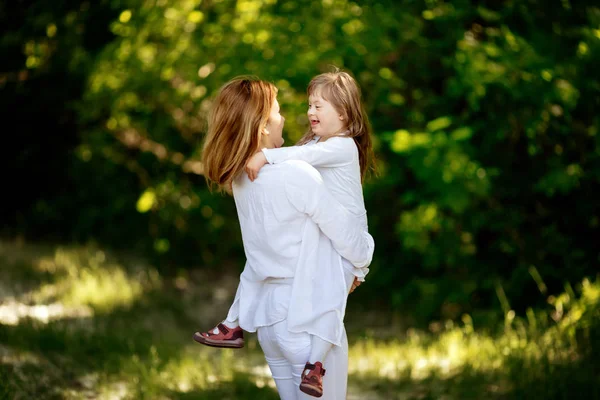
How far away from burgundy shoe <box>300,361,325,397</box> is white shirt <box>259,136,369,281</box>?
440 millimetres

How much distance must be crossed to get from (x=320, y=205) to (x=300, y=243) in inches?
6.9

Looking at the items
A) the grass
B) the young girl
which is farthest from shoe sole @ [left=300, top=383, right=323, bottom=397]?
the grass

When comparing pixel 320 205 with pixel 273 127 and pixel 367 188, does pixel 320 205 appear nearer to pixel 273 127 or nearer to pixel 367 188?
pixel 273 127

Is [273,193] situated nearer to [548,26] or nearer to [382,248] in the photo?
[548,26]

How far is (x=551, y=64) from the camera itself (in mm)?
5566

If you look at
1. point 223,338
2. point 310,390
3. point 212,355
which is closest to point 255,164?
point 223,338

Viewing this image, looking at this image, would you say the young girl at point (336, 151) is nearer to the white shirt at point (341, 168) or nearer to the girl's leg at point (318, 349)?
the white shirt at point (341, 168)

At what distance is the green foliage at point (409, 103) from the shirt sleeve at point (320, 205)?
10.3 ft

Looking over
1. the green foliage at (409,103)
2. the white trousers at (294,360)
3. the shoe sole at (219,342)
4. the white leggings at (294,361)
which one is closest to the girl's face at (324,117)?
the white trousers at (294,360)

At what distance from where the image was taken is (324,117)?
9.75 ft

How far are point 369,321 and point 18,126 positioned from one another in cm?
472

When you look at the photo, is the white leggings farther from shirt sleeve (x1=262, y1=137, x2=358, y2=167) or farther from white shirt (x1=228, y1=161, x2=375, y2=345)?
shirt sleeve (x1=262, y1=137, x2=358, y2=167)

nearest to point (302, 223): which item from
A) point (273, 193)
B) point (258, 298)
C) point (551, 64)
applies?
point (273, 193)

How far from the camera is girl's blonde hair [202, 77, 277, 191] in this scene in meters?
2.83
